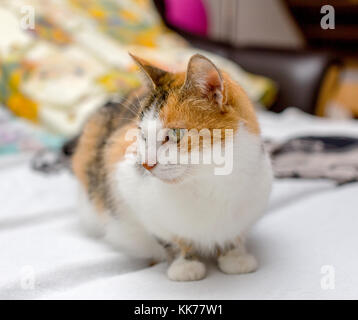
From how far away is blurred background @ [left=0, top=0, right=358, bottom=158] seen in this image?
1.54 m

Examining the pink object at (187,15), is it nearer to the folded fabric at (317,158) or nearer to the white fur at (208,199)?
the folded fabric at (317,158)

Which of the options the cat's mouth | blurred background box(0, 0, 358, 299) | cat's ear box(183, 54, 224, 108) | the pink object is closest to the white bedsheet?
blurred background box(0, 0, 358, 299)

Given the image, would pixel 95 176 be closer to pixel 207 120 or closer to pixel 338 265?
pixel 207 120

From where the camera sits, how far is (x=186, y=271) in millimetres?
734

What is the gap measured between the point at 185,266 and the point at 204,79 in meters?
0.31

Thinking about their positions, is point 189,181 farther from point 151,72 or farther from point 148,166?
point 151,72

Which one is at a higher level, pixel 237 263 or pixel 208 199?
pixel 208 199

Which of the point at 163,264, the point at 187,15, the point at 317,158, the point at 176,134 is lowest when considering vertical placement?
the point at 163,264

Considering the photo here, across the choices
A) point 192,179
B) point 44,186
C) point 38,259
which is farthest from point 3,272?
point 44,186

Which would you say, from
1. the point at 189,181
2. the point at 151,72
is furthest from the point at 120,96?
the point at 189,181

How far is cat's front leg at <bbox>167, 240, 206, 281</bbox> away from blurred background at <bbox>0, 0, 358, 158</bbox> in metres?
0.42

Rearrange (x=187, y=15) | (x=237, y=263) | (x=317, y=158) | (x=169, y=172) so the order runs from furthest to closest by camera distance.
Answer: (x=187, y=15), (x=317, y=158), (x=237, y=263), (x=169, y=172)

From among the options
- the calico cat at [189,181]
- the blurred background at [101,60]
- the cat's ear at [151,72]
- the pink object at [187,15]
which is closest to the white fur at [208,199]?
the calico cat at [189,181]

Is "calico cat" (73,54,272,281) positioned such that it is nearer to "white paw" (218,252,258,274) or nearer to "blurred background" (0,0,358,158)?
"white paw" (218,252,258,274)
